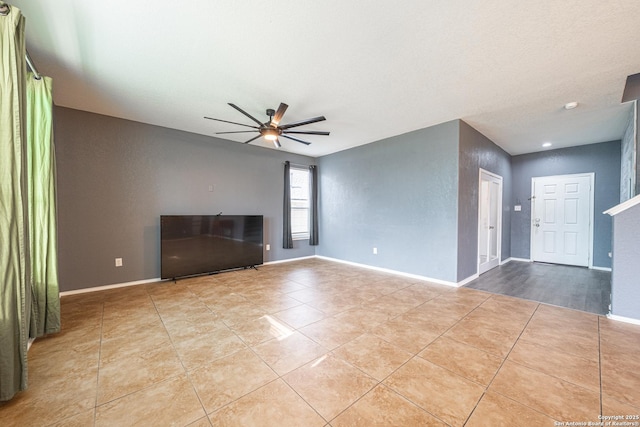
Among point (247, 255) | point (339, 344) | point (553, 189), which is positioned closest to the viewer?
point (339, 344)

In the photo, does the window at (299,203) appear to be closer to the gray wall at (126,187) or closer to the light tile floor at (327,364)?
the gray wall at (126,187)

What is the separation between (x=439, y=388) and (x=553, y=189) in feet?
20.4

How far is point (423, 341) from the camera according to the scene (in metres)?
2.17

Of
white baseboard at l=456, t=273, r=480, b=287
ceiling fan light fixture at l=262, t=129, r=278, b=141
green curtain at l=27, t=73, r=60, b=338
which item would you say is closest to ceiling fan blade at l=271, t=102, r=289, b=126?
ceiling fan light fixture at l=262, t=129, r=278, b=141

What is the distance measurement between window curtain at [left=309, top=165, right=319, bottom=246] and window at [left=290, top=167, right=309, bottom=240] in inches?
3.1

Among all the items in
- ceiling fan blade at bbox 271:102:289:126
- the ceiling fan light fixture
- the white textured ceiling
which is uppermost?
the white textured ceiling

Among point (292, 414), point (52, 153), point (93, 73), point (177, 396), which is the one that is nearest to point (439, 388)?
point (292, 414)

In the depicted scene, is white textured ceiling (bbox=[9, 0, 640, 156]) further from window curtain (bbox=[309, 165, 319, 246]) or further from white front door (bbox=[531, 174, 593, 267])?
window curtain (bbox=[309, 165, 319, 246])

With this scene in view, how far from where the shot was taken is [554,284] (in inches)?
154

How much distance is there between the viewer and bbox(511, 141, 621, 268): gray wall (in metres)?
4.79

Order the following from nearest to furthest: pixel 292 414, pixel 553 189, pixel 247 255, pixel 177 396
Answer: pixel 292 414 < pixel 177 396 < pixel 247 255 < pixel 553 189

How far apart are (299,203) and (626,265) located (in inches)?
205

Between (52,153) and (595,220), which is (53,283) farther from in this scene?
(595,220)

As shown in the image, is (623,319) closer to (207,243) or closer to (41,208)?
(207,243)
